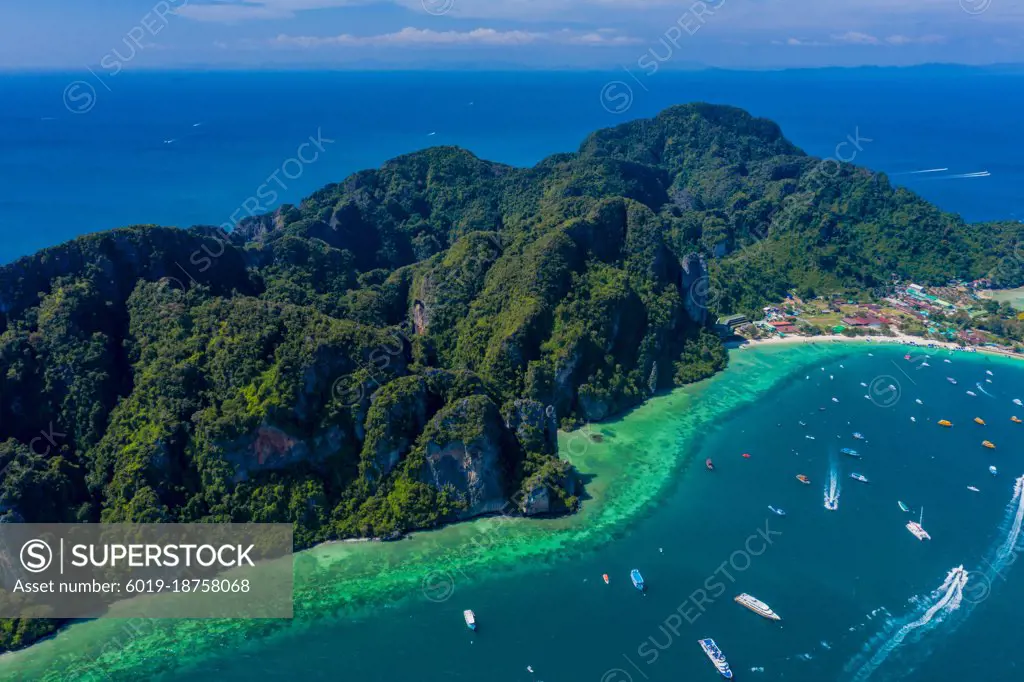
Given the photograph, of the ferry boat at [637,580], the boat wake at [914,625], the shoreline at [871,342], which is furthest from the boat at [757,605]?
the shoreline at [871,342]

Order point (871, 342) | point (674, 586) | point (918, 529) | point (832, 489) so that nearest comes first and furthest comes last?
1. point (674, 586)
2. point (918, 529)
3. point (832, 489)
4. point (871, 342)

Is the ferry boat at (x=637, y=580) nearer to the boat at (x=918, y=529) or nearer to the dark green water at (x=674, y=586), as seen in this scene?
the dark green water at (x=674, y=586)

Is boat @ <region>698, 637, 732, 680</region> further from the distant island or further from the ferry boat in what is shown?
the distant island

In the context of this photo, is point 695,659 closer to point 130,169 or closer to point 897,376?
point 897,376

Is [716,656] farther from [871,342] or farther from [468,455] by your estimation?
[871,342]

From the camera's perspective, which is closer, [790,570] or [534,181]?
[790,570]

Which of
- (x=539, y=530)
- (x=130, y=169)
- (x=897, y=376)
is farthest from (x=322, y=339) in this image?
(x=130, y=169)

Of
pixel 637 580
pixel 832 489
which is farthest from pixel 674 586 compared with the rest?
pixel 832 489
